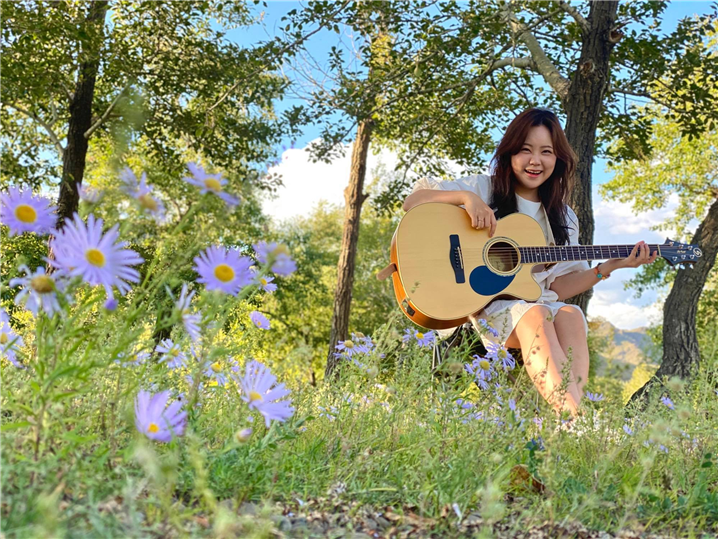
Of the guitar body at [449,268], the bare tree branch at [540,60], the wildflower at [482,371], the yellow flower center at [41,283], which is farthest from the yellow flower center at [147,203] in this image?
the bare tree branch at [540,60]

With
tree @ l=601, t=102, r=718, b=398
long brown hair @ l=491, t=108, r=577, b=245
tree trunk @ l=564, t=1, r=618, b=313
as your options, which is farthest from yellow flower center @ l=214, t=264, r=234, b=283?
tree @ l=601, t=102, r=718, b=398

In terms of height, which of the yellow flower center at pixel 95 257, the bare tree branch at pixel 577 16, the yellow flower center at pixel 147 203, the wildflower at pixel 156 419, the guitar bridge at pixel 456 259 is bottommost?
the wildflower at pixel 156 419

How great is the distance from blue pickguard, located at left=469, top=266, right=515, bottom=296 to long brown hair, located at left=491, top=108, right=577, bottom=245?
491mm

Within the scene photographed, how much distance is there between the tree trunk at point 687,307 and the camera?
7.31 meters

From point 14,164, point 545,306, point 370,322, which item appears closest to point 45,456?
point 545,306

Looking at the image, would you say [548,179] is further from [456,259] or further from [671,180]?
[671,180]

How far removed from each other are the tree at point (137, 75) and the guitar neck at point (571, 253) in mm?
3804

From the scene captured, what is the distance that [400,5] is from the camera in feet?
22.1

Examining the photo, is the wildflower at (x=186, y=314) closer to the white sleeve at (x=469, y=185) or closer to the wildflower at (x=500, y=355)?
the wildflower at (x=500, y=355)

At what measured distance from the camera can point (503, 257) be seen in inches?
148

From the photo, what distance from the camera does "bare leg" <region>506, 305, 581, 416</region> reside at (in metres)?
2.93

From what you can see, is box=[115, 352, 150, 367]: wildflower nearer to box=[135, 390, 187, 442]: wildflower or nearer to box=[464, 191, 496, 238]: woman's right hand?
box=[135, 390, 187, 442]: wildflower

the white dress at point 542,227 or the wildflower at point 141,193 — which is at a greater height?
the white dress at point 542,227

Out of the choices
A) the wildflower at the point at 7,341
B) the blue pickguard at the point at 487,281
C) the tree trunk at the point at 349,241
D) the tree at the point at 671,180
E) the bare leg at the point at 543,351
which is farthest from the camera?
the tree at the point at 671,180
